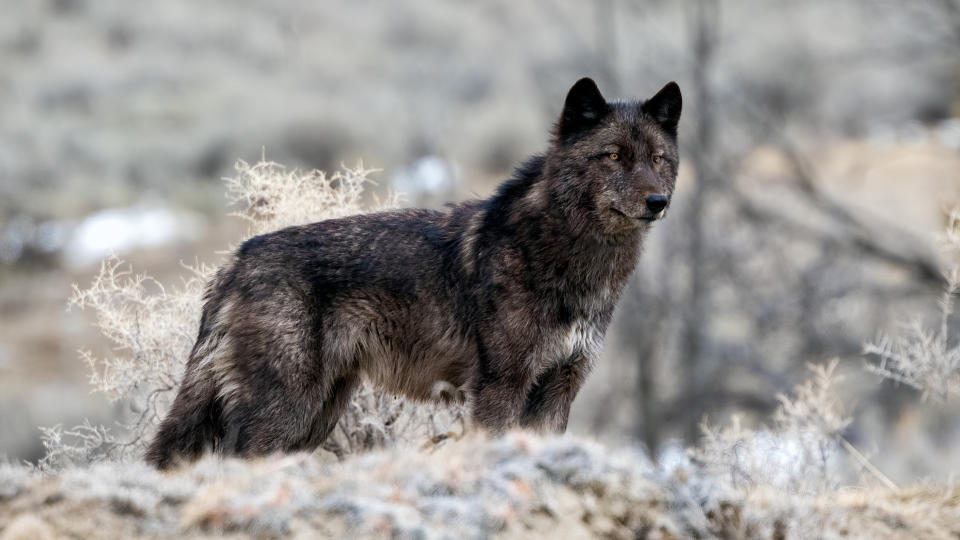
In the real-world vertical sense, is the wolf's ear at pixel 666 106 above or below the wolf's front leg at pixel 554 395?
above

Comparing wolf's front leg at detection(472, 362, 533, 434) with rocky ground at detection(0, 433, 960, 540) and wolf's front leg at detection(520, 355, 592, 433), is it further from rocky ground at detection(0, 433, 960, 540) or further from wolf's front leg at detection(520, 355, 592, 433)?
rocky ground at detection(0, 433, 960, 540)

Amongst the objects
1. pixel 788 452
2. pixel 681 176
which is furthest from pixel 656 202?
pixel 681 176

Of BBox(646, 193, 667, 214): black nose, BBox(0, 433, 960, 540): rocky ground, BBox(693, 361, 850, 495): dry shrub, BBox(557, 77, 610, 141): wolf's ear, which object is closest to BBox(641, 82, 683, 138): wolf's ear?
BBox(557, 77, 610, 141): wolf's ear

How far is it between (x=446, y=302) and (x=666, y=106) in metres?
1.55

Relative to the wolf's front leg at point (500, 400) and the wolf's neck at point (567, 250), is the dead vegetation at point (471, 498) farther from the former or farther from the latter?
the wolf's neck at point (567, 250)

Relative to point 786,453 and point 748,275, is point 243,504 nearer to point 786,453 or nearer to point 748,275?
point 786,453

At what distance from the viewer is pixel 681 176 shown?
22516 mm

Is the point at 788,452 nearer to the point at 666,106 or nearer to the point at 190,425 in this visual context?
the point at 666,106

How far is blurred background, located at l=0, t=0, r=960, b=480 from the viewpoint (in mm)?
15727

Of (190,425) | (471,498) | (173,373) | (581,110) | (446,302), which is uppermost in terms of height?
(581,110)

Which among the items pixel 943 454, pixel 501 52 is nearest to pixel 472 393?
pixel 943 454

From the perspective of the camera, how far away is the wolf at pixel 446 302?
5.22m

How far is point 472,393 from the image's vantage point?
17.4 feet

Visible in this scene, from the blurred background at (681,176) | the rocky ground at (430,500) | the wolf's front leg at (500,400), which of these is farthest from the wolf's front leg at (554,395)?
the blurred background at (681,176)
